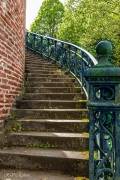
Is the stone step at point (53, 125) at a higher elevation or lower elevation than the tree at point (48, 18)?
lower

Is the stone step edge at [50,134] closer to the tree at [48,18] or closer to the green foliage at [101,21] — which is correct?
the green foliage at [101,21]

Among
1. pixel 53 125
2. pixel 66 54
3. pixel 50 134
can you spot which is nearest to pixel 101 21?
pixel 66 54

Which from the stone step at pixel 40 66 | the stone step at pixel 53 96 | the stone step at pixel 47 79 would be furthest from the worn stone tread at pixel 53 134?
the stone step at pixel 40 66

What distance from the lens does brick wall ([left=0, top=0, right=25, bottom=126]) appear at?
213 inches

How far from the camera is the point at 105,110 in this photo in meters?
2.72

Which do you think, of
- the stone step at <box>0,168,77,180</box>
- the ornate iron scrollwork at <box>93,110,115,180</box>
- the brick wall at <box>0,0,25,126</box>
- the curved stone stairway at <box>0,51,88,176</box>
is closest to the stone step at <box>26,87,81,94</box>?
the curved stone stairway at <box>0,51,88,176</box>

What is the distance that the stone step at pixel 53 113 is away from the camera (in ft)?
19.5

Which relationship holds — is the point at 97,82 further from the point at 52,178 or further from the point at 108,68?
the point at 52,178

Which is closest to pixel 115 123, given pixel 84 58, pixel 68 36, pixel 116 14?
pixel 84 58

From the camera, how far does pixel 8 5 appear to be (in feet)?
19.0

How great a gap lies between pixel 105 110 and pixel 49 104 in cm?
390

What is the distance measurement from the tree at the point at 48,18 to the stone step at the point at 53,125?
2955 centimetres

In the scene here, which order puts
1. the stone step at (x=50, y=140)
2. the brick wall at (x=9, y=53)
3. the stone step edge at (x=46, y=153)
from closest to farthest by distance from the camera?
the stone step edge at (x=46, y=153) < the stone step at (x=50, y=140) < the brick wall at (x=9, y=53)

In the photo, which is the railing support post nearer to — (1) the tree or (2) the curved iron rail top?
(2) the curved iron rail top
